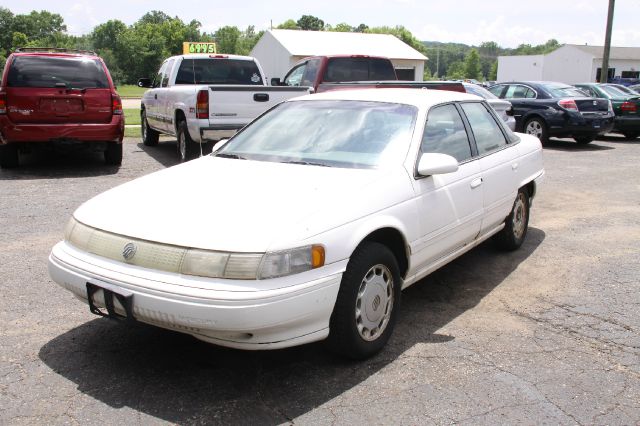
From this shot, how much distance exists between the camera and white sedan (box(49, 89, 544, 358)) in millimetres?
3035

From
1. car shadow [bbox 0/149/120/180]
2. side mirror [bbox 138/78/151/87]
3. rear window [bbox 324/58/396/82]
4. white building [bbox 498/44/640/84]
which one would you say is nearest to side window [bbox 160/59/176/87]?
side mirror [bbox 138/78/151/87]

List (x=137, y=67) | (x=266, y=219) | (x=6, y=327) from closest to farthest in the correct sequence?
(x=266, y=219) < (x=6, y=327) < (x=137, y=67)

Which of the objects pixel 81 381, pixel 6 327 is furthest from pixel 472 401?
pixel 6 327

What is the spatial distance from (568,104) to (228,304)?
45.4 ft

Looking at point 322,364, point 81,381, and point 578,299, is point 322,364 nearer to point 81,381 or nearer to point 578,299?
point 81,381

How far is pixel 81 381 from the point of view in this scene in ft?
11.1

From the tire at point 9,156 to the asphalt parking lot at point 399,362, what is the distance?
4464mm

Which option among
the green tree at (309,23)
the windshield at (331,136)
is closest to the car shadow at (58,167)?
the windshield at (331,136)

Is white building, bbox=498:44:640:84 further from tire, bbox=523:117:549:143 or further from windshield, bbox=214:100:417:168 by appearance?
windshield, bbox=214:100:417:168

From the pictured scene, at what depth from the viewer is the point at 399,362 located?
3.67 m

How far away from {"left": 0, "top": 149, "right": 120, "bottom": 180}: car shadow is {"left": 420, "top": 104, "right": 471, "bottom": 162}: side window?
21.8ft

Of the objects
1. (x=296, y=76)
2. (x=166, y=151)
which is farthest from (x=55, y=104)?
(x=296, y=76)

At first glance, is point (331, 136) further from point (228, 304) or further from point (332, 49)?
point (332, 49)

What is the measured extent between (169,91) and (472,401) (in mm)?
9081
